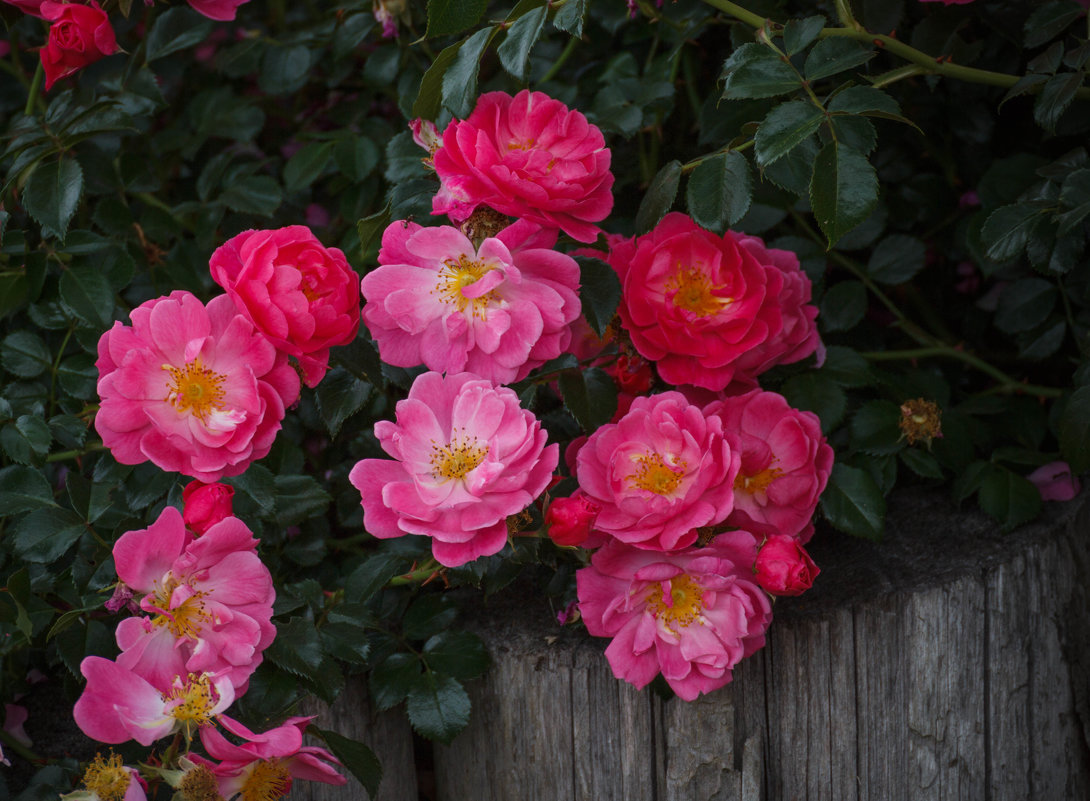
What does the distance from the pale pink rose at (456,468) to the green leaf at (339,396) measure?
0.11 metres

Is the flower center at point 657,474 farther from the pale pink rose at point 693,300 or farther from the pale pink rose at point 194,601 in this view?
the pale pink rose at point 194,601

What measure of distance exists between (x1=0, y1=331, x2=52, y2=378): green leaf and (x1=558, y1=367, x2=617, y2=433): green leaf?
705 millimetres

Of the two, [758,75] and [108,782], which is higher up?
[758,75]

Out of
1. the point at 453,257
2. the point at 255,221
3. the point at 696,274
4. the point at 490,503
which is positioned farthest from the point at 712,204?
the point at 255,221

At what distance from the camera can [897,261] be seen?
58.9 inches

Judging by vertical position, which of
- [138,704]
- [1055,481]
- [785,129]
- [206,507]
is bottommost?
[1055,481]

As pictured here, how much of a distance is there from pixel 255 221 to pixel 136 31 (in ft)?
2.11

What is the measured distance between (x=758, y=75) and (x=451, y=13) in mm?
328

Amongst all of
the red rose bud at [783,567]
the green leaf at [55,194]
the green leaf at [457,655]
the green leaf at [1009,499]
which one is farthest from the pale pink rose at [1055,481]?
the green leaf at [55,194]

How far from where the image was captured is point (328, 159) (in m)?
1.56

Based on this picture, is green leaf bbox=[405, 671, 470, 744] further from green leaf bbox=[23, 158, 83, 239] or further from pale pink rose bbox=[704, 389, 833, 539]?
green leaf bbox=[23, 158, 83, 239]

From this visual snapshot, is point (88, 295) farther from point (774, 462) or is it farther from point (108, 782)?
point (774, 462)

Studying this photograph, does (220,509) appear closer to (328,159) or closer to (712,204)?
(712,204)

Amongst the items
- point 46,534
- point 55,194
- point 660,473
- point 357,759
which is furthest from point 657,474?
point 55,194
